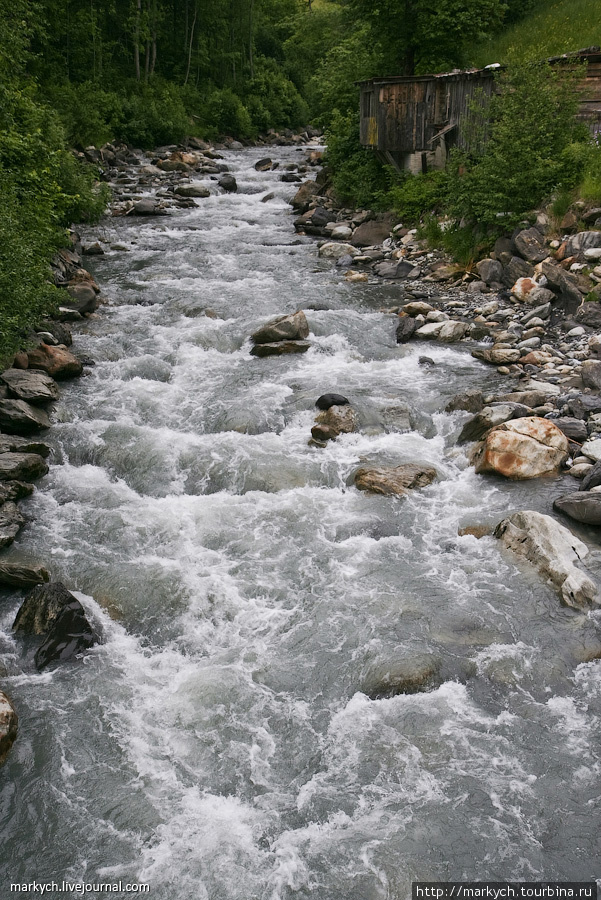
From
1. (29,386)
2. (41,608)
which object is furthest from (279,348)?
(41,608)

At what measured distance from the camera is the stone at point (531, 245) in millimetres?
17234

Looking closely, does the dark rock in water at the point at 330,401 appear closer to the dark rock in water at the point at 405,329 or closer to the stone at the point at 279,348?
the stone at the point at 279,348

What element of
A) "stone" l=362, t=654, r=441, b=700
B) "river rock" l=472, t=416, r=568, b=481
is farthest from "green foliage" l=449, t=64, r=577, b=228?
"stone" l=362, t=654, r=441, b=700

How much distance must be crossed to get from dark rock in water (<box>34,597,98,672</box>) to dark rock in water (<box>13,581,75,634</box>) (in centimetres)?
8

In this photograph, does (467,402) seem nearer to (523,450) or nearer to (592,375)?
(523,450)

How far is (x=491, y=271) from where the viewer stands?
59.1ft

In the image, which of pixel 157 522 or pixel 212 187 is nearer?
pixel 157 522

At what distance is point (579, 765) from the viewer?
21.6ft

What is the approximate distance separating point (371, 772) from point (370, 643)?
5.42 feet

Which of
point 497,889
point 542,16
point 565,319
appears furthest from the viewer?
point 542,16

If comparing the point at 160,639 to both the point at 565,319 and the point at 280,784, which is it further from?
the point at 565,319

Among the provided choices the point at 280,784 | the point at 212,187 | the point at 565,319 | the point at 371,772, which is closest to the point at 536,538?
the point at 371,772

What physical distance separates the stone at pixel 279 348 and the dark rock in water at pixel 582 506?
7.17 m

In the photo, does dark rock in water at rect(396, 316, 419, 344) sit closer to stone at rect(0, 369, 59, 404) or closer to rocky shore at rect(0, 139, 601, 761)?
rocky shore at rect(0, 139, 601, 761)
